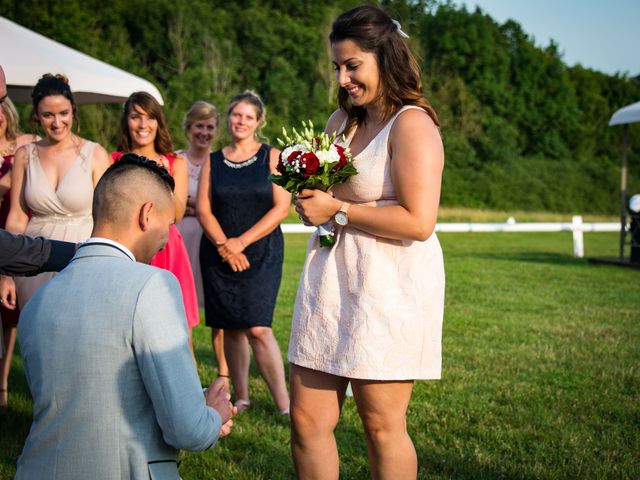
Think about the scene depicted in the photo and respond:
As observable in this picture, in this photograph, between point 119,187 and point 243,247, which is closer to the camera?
point 119,187

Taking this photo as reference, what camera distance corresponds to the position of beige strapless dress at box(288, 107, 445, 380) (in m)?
3.60

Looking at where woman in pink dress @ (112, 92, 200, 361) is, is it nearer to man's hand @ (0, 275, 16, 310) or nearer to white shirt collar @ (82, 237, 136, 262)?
man's hand @ (0, 275, 16, 310)

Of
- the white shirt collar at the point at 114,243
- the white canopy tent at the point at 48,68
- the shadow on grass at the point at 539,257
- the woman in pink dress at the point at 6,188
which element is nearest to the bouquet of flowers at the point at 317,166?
Answer: the white shirt collar at the point at 114,243

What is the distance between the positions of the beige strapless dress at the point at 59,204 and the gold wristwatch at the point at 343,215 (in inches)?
115

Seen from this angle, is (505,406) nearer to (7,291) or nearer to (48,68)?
(7,291)

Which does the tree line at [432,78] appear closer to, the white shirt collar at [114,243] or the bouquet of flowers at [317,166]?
the bouquet of flowers at [317,166]

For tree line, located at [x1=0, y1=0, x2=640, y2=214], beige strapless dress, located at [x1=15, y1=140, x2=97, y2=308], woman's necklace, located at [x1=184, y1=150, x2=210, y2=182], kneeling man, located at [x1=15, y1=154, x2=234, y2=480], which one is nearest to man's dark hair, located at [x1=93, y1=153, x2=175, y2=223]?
kneeling man, located at [x1=15, y1=154, x2=234, y2=480]

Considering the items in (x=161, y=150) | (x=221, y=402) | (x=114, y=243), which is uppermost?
(x=161, y=150)

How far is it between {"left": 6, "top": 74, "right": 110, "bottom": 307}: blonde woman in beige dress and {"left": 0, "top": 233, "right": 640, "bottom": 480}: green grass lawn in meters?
1.55

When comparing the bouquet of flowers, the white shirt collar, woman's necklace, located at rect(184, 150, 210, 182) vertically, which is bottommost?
the white shirt collar

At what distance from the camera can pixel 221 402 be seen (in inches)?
112

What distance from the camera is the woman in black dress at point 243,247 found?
21.5 ft

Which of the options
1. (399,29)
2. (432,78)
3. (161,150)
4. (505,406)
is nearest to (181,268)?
(161,150)

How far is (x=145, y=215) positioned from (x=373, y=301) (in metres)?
1.26
